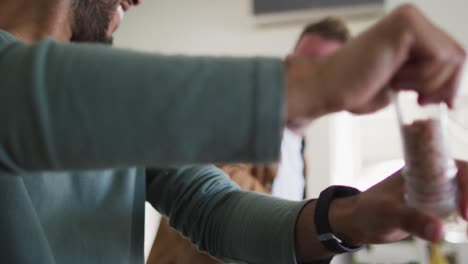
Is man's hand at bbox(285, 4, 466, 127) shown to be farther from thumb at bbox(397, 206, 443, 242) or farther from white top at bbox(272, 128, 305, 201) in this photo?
white top at bbox(272, 128, 305, 201)

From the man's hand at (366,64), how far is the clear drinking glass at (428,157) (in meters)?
0.04

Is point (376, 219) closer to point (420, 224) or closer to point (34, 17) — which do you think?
point (420, 224)

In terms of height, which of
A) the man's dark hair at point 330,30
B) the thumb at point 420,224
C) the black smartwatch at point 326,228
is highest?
the man's dark hair at point 330,30

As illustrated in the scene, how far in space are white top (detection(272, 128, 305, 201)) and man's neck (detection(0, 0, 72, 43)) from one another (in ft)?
2.71

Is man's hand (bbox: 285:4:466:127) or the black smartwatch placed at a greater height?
man's hand (bbox: 285:4:466:127)

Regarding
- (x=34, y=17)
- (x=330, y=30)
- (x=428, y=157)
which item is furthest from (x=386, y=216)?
(x=330, y=30)

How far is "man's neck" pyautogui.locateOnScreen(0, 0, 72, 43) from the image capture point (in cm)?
60

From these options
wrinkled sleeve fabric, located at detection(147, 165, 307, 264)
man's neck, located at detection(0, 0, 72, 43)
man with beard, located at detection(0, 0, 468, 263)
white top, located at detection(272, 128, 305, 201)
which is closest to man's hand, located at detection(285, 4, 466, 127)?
man with beard, located at detection(0, 0, 468, 263)

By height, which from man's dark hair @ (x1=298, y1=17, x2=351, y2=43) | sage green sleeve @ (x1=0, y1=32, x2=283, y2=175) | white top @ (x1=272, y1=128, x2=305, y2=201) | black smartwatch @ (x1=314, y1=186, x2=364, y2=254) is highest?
sage green sleeve @ (x1=0, y1=32, x2=283, y2=175)

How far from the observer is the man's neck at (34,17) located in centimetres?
60

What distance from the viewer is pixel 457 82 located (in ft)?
1.01

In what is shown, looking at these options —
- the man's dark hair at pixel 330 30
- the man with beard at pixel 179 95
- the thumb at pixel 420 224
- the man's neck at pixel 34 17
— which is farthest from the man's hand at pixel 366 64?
the man's dark hair at pixel 330 30

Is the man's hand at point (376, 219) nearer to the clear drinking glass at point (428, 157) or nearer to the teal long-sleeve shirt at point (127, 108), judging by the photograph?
the clear drinking glass at point (428, 157)

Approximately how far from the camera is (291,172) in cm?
139
